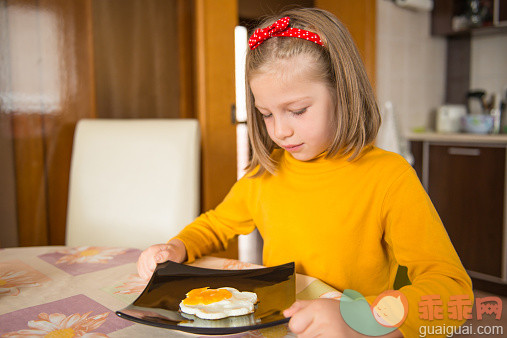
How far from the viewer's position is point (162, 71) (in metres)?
2.24

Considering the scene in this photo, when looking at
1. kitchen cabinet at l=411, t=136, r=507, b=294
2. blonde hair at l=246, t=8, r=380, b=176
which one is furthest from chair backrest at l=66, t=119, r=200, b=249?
kitchen cabinet at l=411, t=136, r=507, b=294

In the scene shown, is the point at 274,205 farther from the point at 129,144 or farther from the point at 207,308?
the point at 129,144

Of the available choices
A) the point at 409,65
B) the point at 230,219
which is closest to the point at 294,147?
the point at 230,219

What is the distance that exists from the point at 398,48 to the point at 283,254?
2462mm

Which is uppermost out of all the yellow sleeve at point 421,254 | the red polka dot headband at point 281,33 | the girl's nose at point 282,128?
the red polka dot headband at point 281,33

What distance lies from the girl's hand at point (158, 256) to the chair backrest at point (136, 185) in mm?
430

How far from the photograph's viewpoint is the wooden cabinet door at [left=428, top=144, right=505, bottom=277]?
2574mm

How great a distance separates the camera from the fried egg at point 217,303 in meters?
0.64

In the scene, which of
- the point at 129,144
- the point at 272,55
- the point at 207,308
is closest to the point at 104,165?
the point at 129,144

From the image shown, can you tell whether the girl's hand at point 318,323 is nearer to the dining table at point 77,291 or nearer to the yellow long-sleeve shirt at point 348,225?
the dining table at point 77,291

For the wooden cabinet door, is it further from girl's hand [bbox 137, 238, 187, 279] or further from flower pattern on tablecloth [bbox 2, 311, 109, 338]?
flower pattern on tablecloth [bbox 2, 311, 109, 338]

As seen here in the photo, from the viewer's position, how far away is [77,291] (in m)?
0.78

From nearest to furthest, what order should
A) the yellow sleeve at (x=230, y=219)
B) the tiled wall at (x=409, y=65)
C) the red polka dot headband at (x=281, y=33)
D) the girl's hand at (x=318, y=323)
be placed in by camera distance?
the girl's hand at (x=318, y=323) < the red polka dot headband at (x=281, y=33) < the yellow sleeve at (x=230, y=219) < the tiled wall at (x=409, y=65)

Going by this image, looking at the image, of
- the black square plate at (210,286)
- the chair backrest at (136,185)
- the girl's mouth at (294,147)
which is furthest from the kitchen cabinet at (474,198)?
the black square plate at (210,286)
